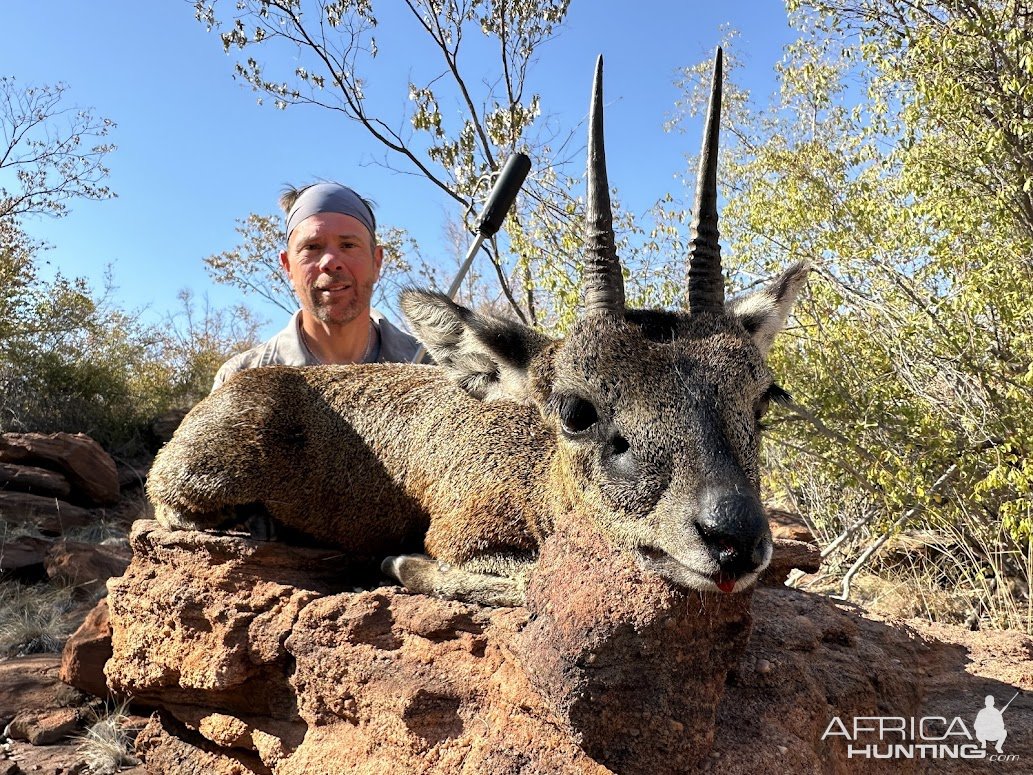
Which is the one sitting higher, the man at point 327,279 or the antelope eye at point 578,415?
the man at point 327,279

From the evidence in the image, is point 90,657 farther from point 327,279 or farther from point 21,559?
point 21,559

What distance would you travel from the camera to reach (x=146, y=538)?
5043 millimetres

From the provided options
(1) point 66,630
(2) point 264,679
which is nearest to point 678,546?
(2) point 264,679

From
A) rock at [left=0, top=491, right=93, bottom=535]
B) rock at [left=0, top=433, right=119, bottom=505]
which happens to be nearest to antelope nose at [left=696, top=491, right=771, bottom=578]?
rock at [left=0, top=491, right=93, bottom=535]

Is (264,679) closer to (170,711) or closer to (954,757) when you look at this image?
(170,711)

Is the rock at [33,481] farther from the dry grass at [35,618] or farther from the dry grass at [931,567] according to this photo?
the dry grass at [931,567]

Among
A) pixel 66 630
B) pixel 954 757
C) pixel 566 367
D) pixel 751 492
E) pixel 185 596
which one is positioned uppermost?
pixel 566 367

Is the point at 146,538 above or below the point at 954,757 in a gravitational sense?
above

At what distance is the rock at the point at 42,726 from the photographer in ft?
19.0

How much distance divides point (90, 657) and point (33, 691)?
100cm

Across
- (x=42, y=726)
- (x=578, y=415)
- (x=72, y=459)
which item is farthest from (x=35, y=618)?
(x=578, y=415)

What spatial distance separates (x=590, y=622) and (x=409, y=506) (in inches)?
83.2

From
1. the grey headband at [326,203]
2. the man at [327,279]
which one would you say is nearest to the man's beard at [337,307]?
the man at [327,279]

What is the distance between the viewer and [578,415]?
3332 millimetres
